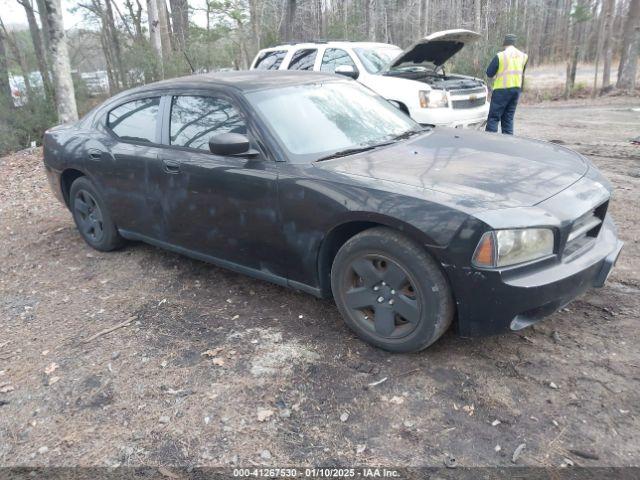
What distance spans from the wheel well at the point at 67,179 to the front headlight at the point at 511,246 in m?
4.05

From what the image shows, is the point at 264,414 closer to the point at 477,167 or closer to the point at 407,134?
the point at 477,167

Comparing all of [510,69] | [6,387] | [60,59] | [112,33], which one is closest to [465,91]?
[510,69]

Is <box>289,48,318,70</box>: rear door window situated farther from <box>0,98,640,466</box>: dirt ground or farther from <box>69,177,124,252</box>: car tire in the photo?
<box>0,98,640,466</box>: dirt ground

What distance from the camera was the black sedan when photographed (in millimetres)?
2639

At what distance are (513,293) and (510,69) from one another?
6598 mm

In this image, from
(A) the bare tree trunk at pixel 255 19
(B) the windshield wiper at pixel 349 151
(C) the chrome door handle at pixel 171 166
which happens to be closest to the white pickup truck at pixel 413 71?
(B) the windshield wiper at pixel 349 151

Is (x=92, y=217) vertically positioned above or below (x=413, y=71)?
below

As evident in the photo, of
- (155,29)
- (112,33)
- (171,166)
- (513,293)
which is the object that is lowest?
(513,293)

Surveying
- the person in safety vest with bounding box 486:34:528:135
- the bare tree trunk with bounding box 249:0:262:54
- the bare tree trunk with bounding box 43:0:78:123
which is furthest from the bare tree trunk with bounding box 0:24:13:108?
the person in safety vest with bounding box 486:34:528:135

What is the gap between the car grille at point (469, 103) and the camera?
308 inches

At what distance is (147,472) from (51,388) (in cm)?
108

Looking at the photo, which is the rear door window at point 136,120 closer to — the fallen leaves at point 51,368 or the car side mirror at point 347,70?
the fallen leaves at point 51,368

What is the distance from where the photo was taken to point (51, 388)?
305 centimetres

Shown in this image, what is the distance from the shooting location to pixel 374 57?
8.91 m
